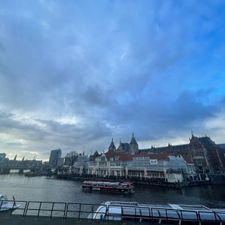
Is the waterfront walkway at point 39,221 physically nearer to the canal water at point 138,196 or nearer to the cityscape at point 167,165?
the canal water at point 138,196

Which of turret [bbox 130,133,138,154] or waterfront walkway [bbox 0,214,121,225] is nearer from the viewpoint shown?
waterfront walkway [bbox 0,214,121,225]

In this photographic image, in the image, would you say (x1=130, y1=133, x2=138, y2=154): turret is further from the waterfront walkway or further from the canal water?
the waterfront walkway

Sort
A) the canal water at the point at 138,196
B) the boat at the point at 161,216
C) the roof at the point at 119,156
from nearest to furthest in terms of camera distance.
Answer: the boat at the point at 161,216 < the canal water at the point at 138,196 < the roof at the point at 119,156

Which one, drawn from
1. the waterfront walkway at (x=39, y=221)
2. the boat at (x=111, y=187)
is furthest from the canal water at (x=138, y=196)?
the waterfront walkway at (x=39, y=221)

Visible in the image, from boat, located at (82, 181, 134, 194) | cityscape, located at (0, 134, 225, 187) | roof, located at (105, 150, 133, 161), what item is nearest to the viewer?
boat, located at (82, 181, 134, 194)

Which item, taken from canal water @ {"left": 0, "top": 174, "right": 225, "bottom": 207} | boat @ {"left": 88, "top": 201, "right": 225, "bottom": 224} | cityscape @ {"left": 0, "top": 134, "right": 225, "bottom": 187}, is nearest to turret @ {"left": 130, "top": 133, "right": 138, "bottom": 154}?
cityscape @ {"left": 0, "top": 134, "right": 225, "bottom": 187}

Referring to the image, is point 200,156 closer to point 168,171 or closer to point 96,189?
point 168,171

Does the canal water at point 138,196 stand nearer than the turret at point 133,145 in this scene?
Yes

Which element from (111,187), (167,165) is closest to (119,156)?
(167,165)

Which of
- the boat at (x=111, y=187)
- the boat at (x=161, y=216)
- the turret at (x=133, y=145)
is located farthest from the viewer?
the turret at (x=133, y=145)

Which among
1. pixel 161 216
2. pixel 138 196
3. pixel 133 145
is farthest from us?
pixel 133 145

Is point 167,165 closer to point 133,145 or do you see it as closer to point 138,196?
point 138,196

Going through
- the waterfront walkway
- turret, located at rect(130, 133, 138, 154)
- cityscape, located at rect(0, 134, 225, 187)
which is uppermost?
turret, located at rect(130, 133, 138, 154)

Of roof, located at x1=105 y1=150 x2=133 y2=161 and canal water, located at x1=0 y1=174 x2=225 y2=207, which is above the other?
roof, located at x1=105 y1=150 x2=133 y2=161
